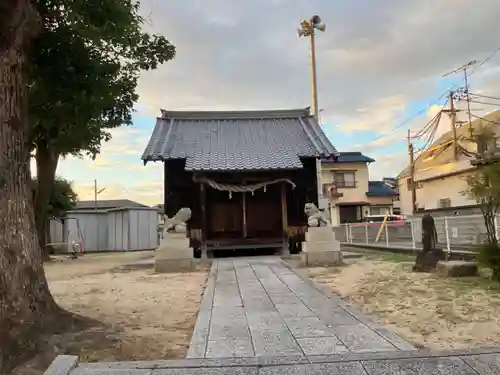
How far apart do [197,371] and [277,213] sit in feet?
38.4

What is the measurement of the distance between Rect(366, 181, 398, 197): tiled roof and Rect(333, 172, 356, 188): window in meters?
1.76

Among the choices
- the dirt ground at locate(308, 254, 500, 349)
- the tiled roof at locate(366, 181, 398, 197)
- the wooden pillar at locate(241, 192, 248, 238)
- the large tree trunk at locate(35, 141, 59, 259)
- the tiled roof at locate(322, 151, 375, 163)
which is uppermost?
the tiled roof at locate(322, 151, 375, 163)

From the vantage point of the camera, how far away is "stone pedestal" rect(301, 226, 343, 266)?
→ 10578mm

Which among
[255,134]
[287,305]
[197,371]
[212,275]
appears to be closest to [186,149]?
[255,134]

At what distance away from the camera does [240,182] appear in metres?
14.0

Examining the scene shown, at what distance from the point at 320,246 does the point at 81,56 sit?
732cm

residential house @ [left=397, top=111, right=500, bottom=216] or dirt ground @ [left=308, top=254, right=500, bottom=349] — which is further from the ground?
residential house @ [left=397, top=111, right=500, bottom=216]

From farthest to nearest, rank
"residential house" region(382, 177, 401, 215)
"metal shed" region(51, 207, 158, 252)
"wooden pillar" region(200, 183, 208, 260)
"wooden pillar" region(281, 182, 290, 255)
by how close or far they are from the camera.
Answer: "residential house" region(382, 177, 401, 215), "metal shed" region(51, 207, 158, 252), "wooden pillar" region(281, 182, 290, 255), "wooden pillar" region(200, 183, 208, 260)

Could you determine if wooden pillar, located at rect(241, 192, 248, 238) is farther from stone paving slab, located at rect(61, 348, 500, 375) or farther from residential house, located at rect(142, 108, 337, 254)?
stone paving slab, located at rect(61, 348, 500, 375)

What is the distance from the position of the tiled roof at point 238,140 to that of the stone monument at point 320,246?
282 centimetres

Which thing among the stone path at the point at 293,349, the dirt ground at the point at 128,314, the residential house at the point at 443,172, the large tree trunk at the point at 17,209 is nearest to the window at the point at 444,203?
the residential house at the point at 443,172

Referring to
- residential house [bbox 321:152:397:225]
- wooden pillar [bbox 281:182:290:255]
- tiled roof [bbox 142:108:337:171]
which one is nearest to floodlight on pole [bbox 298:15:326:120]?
tiled roof [bbox 142:108:337:171]

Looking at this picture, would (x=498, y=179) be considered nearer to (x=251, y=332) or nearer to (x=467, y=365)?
(x=467, y=365)

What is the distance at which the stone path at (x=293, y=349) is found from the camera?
10.5ft
